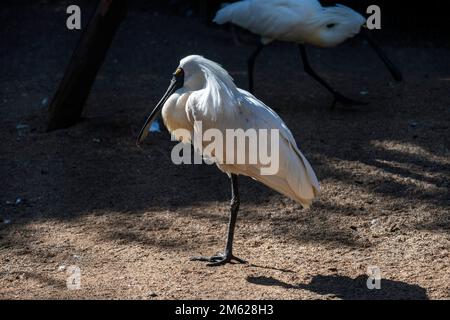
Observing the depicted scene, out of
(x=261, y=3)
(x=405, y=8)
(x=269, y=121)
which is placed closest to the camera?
(x=269, y=121)

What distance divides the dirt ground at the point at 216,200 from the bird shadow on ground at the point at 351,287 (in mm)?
11

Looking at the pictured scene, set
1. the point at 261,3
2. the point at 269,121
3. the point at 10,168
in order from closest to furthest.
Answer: the point at 269,121 → the point at 10,168 → the point at 261,3

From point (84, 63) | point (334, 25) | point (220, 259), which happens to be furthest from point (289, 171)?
point (334, 25)

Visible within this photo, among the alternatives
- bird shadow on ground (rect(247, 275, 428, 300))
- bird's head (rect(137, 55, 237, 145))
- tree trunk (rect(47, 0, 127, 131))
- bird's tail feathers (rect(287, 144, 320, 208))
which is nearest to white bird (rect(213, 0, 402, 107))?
tree trunk (rect(47, 0, 127, 131))

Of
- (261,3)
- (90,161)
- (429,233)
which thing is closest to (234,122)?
(429,233)

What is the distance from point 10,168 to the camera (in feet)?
21.2

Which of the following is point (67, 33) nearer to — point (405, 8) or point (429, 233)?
point (405, 8)

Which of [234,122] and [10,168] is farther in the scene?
[10,168]

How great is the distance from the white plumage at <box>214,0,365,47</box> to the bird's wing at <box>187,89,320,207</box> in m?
2.89

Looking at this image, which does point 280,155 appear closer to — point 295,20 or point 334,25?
point 295,20

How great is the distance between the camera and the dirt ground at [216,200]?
15.2ft

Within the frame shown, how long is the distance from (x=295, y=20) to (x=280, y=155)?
10.4 ft
